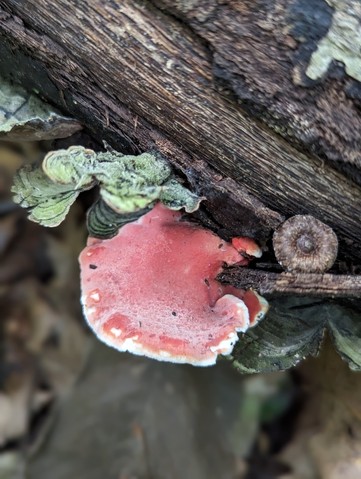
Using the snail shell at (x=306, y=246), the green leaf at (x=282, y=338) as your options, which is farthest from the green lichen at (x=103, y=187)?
the green leaf at (x=282, y=338)

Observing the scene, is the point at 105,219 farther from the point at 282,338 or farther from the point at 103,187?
the point at 282,338

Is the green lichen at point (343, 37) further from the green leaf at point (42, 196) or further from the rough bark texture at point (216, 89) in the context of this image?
the green leaf at point (42, 196)

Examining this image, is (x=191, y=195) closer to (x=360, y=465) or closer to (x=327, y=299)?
(x=327, y=299)

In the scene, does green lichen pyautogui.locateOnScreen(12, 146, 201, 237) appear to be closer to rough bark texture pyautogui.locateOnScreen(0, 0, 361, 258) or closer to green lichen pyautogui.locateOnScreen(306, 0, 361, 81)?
rough bark texture pyautogui.locateOnScreen(0, 0, 361, 258)

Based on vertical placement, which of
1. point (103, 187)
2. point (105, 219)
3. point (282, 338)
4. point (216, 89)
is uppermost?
point (216, 89)

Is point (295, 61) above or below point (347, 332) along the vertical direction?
above

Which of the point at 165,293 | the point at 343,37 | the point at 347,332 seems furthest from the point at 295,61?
the point at 347,332
